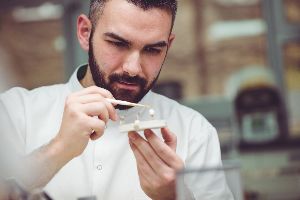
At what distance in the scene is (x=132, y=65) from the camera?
33.7 inches

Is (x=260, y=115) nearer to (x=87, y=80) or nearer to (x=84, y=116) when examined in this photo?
(x=87, y=80)

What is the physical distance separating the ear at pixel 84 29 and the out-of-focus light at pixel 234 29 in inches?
109

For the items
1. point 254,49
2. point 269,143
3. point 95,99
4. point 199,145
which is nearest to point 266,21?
point 254,49

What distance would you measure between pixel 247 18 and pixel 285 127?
1197 mm

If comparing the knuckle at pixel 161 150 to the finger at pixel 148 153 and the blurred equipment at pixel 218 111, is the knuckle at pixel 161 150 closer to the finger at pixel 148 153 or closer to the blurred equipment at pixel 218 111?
the finger at pixel 148 153

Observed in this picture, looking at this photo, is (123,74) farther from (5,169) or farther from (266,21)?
(266,21)

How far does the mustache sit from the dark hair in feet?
0.33

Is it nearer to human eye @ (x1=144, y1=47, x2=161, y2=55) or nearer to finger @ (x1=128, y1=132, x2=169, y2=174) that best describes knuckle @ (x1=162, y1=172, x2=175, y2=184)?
finger @ (x1=128, y1=132, x2=169, y2=174)

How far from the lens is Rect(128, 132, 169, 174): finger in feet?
2.49

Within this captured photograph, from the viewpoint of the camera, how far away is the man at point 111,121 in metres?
0.76

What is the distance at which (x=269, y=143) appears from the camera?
2.64 m

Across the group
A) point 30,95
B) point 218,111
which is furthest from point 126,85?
point 218,111

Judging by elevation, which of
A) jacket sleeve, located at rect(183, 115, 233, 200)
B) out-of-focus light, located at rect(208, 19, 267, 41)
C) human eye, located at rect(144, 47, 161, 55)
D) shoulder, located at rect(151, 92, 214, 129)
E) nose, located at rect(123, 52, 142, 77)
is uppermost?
human eye, located at rect(144, 47, 161, 55)

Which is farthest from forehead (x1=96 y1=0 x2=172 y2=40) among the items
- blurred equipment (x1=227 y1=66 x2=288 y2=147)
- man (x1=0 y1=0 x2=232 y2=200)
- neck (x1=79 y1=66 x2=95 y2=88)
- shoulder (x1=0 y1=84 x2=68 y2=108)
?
blurred equipment (x1=227 y1=66 x2=288 y2=147)
